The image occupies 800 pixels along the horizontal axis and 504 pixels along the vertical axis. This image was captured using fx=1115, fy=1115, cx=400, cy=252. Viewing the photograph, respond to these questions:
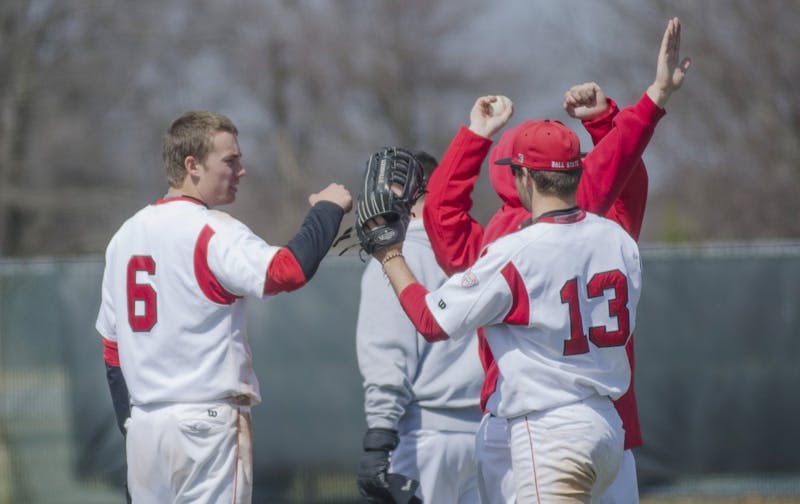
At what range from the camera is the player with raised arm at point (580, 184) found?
3986 mm

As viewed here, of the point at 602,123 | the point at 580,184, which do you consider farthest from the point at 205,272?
the point at 602,123

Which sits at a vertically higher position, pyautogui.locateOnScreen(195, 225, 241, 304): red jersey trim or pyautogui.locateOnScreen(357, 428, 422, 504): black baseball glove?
pyautogui.locateOnScreen(195, 225, 241, 304): red jersey trim

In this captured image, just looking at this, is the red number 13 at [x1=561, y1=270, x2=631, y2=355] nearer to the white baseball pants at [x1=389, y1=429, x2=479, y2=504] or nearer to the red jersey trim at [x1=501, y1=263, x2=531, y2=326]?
the red jersey trim at [x1=501, y1=263, x2=531, y2=326]

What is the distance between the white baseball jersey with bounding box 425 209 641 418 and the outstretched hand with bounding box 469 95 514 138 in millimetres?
552

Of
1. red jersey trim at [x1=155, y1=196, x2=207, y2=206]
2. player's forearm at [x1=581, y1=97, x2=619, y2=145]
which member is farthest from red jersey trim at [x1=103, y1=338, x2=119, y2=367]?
player's forearm at [x1=581, y1=97, x2=619, y2=145]

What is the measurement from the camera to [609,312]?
12.4 feet

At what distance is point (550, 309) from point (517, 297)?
116 millimetres

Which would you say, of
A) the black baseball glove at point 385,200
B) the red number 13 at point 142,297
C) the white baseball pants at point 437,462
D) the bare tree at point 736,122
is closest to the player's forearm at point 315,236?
the black baseball glove at point 385,200

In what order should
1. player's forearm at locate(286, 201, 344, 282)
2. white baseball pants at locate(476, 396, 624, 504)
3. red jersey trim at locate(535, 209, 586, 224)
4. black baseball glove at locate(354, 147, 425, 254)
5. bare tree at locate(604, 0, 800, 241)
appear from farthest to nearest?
bare tree at locate(604, 0, 800, 241)
player's forearm at locate(286, 201, 344, 282)
black baseball glove at locate(354, 147, 425, 254)
red jersey trim at locate(535, 209, 586, 224)
white baseball pants at locate(476, 396, 624, 504)

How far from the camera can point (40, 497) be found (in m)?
9.03

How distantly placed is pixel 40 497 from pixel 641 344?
16.4 ft

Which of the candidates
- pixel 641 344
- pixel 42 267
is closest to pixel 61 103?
pixel 42 267

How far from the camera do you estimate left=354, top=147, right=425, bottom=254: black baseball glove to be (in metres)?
3.91

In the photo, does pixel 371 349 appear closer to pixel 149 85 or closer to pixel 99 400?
pixel 99 400
